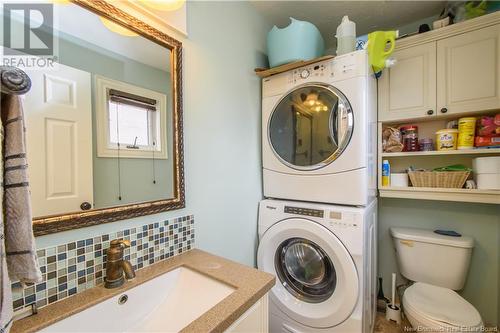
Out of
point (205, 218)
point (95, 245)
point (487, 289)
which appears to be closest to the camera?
point (95, 245)

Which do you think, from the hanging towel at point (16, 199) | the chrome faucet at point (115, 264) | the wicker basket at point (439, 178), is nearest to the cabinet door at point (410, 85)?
the wicker basket at point (439, 178)

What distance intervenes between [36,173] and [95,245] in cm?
31

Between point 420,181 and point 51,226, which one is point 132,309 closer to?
point 51,226

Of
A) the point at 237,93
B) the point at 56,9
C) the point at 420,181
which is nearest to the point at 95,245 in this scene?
the point at 56,9

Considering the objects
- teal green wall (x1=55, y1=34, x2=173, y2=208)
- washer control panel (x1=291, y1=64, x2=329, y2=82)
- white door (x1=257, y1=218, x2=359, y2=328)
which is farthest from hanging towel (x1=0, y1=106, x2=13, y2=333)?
washer control panel (x1=291, y1=64, x2=329, y2=82)

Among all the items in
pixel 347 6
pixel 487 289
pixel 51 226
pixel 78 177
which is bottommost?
pixel 487 289

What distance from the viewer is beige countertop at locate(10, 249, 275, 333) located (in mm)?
611

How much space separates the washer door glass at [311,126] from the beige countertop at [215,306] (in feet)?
2.75

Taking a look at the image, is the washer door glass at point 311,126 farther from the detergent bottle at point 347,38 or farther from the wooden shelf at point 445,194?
the wooden shelf at point 445,194

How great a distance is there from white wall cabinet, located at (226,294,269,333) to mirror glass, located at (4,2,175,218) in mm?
604

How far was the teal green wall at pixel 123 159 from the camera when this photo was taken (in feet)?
2.64

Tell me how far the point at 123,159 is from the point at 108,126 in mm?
141

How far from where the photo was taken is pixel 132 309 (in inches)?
31.8

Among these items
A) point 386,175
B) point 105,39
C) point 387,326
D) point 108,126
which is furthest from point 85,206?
point 387,326
